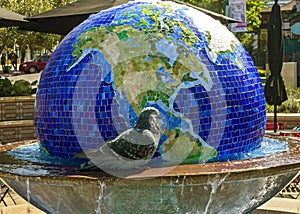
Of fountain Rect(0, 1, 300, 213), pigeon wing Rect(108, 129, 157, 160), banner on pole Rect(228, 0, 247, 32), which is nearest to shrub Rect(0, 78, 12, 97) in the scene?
fountain Rect(0, 1, 300, 213)

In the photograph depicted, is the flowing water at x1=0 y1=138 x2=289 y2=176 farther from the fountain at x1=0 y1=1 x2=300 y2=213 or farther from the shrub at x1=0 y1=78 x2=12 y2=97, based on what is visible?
the shrub at x1=0 y1=78 x2=12 y2=97

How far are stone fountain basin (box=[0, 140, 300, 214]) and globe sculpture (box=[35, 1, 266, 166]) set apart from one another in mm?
303

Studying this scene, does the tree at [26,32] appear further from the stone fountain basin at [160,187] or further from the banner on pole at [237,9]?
the stone fountain basin at [160,187]

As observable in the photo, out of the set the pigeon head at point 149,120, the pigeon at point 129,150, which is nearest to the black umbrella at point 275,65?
the pigeon head at point 149,120

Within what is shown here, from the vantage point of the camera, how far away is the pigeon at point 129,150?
3293 mm

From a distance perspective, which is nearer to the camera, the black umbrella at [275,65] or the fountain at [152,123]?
the fountain at [152,123]

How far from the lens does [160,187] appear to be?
313 cm

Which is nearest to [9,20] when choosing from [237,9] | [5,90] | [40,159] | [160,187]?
[5,90]

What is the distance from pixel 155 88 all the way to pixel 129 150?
56 centimetres

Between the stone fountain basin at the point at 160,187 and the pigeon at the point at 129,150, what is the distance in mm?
94

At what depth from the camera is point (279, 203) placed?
223 inches

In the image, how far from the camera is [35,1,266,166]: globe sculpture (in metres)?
3.69

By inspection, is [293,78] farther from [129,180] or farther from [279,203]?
[129,180]

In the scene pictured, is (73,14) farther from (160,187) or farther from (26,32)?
(26,32)
